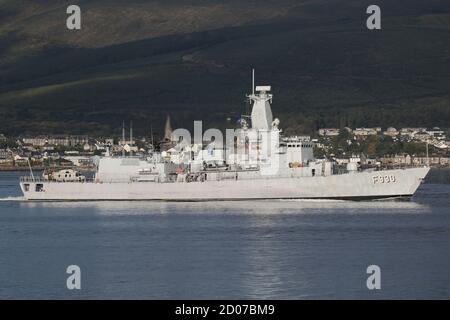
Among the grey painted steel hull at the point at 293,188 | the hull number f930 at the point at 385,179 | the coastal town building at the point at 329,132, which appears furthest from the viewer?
the coastal town building at the point at 329,132

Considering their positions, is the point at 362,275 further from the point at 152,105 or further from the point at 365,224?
the point at 152,105

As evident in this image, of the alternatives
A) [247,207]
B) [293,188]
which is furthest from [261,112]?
[247,207]

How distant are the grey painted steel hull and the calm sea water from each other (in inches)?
30.4

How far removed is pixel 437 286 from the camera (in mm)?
39125

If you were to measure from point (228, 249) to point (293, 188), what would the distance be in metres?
20.5

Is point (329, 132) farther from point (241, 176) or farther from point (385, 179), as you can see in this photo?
point (385, 179)

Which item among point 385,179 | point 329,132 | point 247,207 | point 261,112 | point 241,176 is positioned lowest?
point 247,207

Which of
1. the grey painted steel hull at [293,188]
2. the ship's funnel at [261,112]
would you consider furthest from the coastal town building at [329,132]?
the grey painted steel hull at [293,188]

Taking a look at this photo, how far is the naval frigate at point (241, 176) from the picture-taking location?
69125 millimetres

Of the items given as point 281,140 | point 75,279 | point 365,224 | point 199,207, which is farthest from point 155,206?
point 75,279

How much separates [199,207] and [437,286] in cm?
3087

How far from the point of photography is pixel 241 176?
7106 centimetres

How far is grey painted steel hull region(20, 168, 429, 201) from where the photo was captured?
6881 cm

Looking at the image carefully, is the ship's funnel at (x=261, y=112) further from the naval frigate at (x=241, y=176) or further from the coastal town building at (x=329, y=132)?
the coastal town building at (x=329, y=132)
